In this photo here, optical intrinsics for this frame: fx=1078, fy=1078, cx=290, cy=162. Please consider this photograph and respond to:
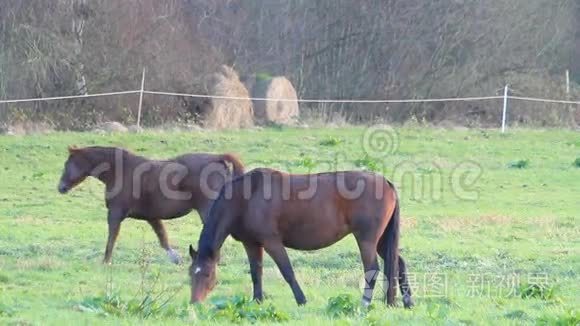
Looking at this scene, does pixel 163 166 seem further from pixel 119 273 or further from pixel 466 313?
pixel 466 313

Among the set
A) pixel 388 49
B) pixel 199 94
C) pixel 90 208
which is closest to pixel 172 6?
pixel 199 94

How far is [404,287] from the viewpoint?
10.2 m

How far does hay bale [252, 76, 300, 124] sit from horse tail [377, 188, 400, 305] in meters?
18.6

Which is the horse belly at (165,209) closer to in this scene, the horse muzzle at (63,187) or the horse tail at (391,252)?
the horse muzzle at (63,187)

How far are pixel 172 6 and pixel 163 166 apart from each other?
16581mm

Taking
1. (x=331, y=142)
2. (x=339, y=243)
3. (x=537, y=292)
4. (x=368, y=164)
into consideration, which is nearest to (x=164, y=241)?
(x=339, y=243)

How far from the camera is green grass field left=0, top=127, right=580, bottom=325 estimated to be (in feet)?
29.6

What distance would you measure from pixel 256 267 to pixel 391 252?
4.23ft

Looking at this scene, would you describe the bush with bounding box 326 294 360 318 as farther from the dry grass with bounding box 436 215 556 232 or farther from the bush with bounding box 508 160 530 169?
the bush with bounding box 508 160 530 169

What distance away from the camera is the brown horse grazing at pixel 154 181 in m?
13.4

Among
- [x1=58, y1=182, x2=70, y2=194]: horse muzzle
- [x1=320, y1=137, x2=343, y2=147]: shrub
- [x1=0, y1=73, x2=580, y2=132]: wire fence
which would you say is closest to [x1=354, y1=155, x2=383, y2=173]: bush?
[x1=320, y1=137, x2=343, y2=147]: shrub

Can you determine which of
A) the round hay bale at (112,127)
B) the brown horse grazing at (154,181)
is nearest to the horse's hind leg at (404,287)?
the brown horse grazing at (154,181)

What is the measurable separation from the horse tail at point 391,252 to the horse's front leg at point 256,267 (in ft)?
3.84

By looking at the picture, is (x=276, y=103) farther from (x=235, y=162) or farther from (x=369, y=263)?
(x=369, y=263)
